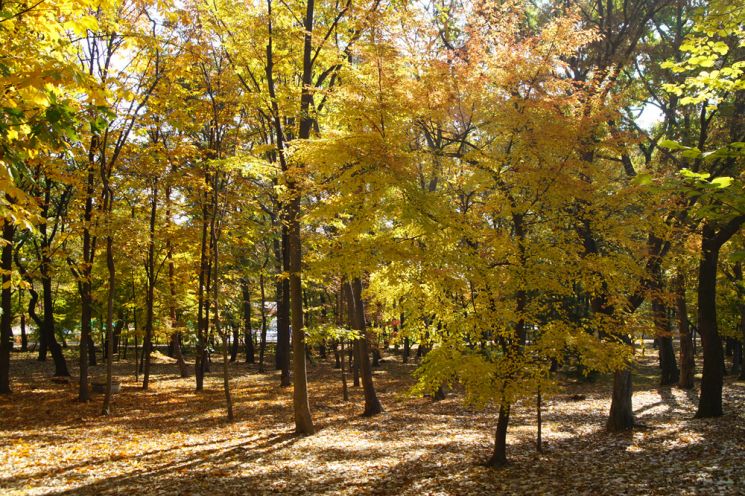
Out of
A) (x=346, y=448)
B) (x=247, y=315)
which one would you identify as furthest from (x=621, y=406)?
(x=247, y=315)

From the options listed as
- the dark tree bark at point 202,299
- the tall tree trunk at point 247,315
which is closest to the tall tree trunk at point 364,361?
the dark tree bark at point 202,299

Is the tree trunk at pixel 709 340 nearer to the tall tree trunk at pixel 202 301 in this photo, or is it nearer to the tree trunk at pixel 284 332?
the tree trunk at pixel 284 332

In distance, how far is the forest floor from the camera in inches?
320

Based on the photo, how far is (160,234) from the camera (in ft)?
62.6

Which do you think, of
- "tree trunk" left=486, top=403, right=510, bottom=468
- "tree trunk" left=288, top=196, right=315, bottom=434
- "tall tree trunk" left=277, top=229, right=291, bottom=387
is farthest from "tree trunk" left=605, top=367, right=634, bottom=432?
"tall tree trunk" left=277, top=229, right=291, bottom=387

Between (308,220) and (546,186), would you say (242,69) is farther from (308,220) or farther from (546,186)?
(546,186)

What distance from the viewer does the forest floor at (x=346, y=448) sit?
8117 millimetres

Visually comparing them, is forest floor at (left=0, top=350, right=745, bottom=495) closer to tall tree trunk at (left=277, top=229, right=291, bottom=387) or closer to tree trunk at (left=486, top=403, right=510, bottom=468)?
tree trunk at (left=486, top=403, right=510, bottom=468)

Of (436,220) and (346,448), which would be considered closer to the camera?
(436,220)

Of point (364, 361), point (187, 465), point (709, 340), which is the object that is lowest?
point (187, 465)

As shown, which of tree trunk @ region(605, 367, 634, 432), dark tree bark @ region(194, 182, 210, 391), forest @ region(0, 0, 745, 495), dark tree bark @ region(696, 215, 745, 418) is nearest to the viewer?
forest @ region(0, 0, 745, 495)

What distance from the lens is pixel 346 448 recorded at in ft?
36.5

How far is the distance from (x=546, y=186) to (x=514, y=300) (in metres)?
2.05

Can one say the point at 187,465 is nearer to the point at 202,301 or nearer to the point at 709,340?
the point at 202,301
